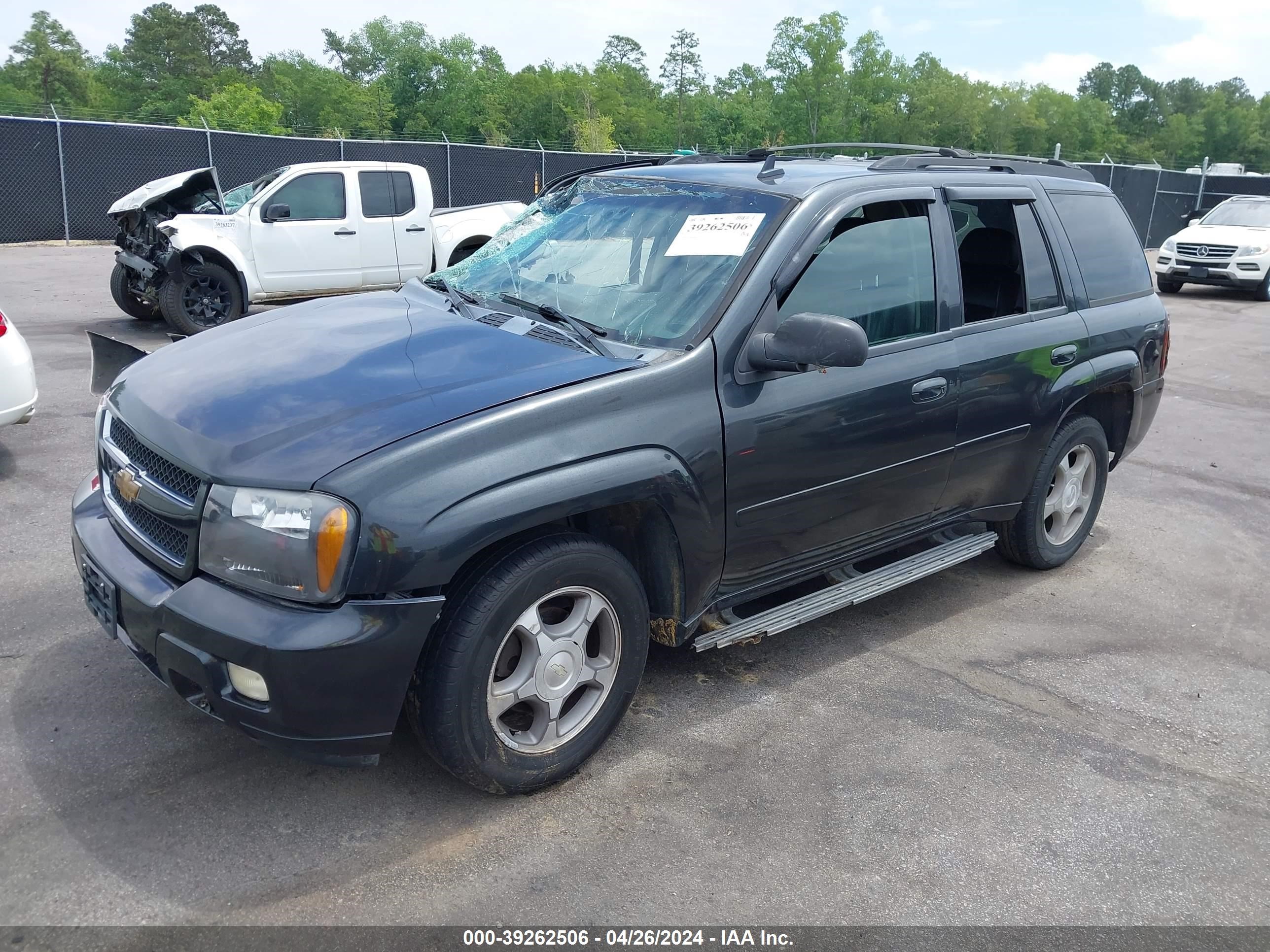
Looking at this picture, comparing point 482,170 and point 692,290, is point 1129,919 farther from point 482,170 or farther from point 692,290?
point 482,170

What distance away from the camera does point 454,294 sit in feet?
13.2

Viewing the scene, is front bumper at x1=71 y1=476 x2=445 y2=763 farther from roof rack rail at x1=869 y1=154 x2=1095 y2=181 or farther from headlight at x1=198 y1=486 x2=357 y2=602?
roof rack rail at x1=869 y1=154 x2=1095 y2=181

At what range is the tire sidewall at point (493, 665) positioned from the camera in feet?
9.07

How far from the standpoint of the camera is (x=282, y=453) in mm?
2682

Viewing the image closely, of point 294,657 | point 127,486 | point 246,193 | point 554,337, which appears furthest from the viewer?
point 246,193

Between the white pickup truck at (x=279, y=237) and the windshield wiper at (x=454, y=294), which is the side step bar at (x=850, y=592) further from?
the white pickup truck at (x=279, y=237)

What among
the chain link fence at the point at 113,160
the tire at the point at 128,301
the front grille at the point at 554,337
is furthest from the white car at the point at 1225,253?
the front grille at the point at 554,337

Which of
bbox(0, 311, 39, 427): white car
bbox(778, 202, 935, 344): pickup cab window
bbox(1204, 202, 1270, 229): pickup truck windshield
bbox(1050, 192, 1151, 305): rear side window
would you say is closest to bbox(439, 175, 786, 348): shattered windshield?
bbox(778, 202, 935, 344): pickup cab window

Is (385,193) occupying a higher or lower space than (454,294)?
higher

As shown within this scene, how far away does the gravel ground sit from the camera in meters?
2.66

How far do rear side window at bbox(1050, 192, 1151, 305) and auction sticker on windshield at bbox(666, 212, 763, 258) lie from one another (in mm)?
1961

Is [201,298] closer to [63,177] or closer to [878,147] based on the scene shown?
[878,147]

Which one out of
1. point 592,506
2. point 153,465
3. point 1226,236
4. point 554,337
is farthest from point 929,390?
point 1226,236

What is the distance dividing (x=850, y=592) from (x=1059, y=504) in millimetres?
1681
